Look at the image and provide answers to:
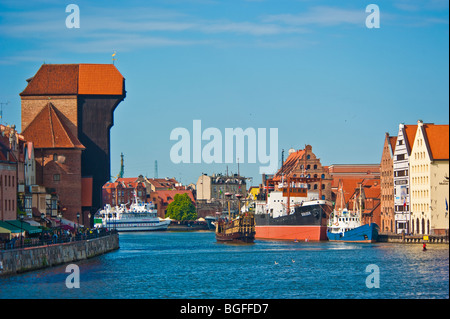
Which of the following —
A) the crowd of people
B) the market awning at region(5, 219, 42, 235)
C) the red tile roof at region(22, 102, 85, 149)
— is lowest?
the crowd of people

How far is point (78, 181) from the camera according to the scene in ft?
354

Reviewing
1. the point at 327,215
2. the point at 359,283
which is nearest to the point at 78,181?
the point at 327,215

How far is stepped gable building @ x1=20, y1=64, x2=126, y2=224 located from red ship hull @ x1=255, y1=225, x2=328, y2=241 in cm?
2517

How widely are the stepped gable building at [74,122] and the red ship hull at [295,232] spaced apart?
25174mm

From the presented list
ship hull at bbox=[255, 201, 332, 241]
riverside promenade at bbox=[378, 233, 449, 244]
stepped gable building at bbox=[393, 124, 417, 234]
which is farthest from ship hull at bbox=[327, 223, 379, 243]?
stepped gable building at bbox=[393, 124, 417, 234]

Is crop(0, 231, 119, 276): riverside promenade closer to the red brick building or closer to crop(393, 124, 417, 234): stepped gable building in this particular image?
the red brick building

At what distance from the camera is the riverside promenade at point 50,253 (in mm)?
57406

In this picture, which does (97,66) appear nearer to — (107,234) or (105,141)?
(105,141)

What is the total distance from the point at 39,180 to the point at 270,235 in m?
37.2

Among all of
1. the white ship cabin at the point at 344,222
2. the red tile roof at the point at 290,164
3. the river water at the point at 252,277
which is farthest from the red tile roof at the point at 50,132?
the red tile roof at the point at 290,164

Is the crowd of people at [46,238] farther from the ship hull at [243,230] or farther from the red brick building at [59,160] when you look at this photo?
the ship hull at [243,230]

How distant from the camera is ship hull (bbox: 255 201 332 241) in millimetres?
119250

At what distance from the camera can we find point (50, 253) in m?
67.2

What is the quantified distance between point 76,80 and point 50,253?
49.8m
